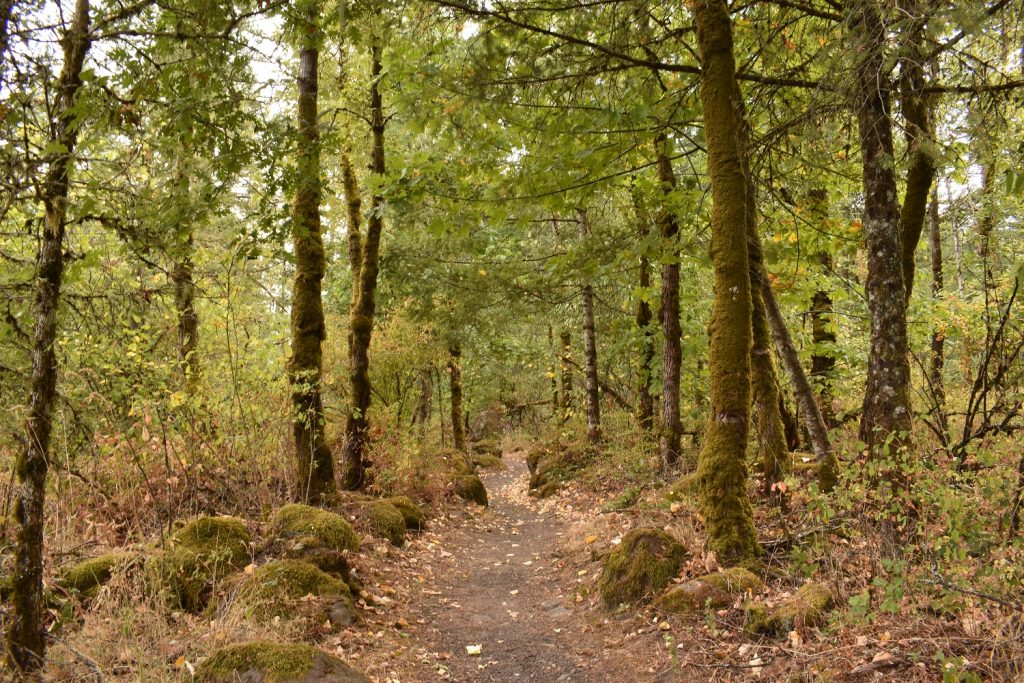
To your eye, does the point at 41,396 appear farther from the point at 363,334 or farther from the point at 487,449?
the point at 487,449

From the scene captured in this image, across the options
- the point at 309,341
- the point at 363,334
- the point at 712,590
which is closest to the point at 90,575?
the point at 309,341

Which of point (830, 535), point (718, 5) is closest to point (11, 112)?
point (718, 5)

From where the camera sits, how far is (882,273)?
549cm

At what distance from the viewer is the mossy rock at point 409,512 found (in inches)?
392

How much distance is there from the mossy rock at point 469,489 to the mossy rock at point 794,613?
9.59 m

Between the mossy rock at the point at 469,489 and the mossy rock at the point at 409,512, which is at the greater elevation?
the mossy rock at the point at 409,512

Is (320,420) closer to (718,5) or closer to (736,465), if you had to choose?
(736,465)

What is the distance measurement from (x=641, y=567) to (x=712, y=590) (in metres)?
1.06

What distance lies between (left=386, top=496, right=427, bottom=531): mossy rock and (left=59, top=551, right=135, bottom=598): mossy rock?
4676 mm

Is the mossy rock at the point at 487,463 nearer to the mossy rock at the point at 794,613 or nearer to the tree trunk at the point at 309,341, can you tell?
the tree trunk at the point at 309,341

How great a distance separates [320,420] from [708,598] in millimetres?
5859

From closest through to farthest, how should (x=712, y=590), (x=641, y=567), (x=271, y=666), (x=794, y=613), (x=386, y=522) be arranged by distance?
(x=271, y=666), (x=794, y=613), (x=712, y=590), (x=641, y=567), (x=386, y=522)

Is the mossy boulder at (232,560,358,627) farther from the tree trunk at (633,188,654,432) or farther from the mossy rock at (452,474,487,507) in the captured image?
the tree trunk at (633,188,654,432)

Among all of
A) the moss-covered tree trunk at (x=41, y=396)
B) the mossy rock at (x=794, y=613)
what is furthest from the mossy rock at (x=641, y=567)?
the moss-covered tree trunk at (x=41, y=396)
